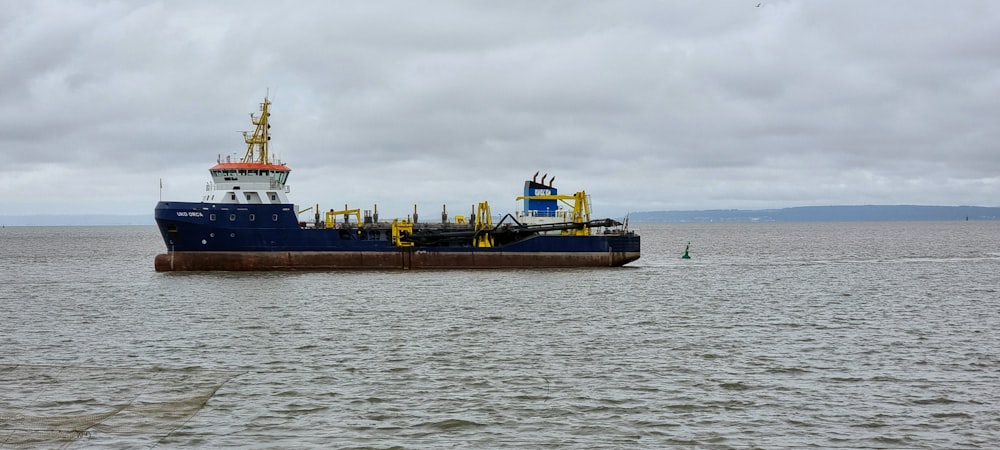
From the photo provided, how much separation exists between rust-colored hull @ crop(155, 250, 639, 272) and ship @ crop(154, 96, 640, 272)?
2.4 inches

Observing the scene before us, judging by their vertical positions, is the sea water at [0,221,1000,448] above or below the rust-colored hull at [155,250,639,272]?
below

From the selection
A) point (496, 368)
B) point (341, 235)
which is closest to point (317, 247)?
point (341, 235)

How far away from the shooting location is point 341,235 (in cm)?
5322

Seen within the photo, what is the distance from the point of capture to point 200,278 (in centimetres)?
4819

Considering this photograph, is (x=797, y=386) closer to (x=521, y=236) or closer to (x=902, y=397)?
(x=902, y=397)

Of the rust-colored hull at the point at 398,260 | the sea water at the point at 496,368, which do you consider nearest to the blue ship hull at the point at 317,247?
the rust-colored hull at the point at 398,260

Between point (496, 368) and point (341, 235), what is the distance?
32743 millimetres

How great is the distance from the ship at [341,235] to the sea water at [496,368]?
729 cm

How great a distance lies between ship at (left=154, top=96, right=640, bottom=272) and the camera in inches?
1989

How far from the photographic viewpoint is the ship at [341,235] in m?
50.5

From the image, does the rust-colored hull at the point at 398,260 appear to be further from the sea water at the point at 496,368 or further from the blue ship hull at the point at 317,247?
the sea water at the point at 496,368

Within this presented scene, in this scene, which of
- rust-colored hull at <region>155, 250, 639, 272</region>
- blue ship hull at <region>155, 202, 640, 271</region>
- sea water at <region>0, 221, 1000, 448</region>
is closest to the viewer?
sea water at <region>0, 221, 1000, 448</region>

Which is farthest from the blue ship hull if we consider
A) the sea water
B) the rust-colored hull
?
the sea water

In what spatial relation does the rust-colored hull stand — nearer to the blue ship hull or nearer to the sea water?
the blue ship hull
